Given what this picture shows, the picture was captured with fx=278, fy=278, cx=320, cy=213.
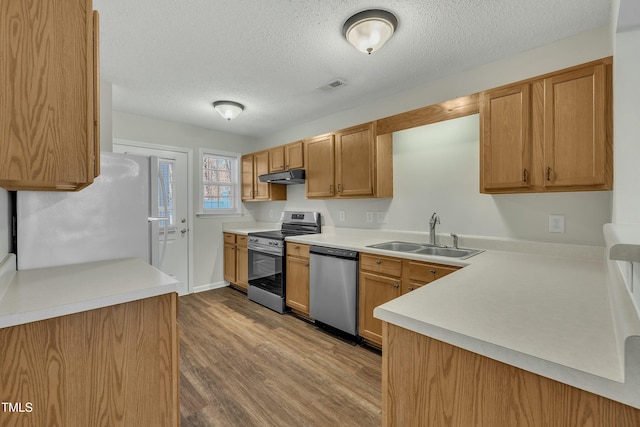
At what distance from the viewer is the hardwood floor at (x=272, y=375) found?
66.2 inches

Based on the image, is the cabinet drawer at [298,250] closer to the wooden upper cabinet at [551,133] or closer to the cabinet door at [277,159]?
the cabinet door at [277,159]

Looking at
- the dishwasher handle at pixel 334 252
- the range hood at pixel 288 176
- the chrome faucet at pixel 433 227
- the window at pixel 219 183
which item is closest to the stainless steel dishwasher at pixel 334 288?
the dishwasher handle at pixel 334 252

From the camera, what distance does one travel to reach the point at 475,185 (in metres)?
2.42

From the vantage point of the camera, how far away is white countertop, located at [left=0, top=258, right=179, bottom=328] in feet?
3.08

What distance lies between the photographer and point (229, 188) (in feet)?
15.0

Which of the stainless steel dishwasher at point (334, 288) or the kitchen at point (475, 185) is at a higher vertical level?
the kitchen at point (475, 185)

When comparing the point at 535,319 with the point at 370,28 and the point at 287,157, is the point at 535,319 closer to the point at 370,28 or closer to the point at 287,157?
the point at 370,28

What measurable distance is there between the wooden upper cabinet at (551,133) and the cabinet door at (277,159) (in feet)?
8.09

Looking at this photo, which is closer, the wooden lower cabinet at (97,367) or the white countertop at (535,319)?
the white countertop at (535,319)

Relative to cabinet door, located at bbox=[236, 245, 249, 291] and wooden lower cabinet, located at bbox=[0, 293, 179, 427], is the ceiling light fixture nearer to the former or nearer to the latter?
cabinet door, located at bbox=[236, 245, 249, 291]

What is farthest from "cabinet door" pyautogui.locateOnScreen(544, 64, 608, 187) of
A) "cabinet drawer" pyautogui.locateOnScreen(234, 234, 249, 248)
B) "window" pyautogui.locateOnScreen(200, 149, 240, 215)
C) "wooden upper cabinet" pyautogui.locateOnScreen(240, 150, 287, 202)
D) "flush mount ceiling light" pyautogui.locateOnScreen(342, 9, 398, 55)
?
"window" pyautogui.locateOnScreen(200, 149, 240, 215)

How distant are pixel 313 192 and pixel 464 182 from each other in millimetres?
1662

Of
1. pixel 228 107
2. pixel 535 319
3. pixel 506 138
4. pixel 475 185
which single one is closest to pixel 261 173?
pixel 228 107

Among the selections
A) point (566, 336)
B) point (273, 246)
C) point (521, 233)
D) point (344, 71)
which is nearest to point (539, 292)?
point (566, 336)
